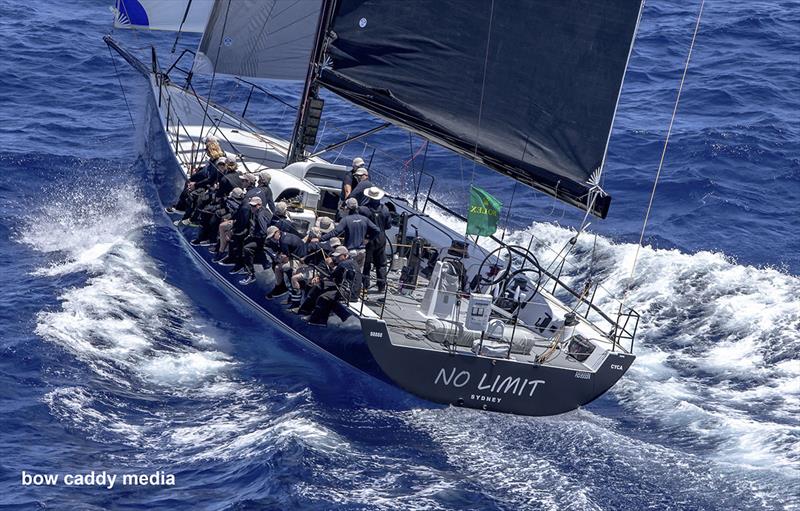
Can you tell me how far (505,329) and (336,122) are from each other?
13540mm

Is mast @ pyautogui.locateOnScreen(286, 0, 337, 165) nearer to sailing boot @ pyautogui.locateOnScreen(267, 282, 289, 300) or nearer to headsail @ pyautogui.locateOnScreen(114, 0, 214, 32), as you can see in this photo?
sailing boot @ pyautogui.locateOnScreen(267, 282, 289, 300)

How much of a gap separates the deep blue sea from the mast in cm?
298

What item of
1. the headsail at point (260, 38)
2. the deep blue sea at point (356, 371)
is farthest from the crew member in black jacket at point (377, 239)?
the headsail at point (260, 38)

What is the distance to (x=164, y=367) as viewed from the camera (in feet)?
58.1

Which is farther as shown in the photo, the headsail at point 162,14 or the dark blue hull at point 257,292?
the headsail at point 162,14

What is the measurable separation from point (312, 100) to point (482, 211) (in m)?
4.66

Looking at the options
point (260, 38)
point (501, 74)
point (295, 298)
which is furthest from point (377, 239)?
point (260, 38)

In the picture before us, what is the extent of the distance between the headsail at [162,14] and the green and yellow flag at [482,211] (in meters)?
8.84

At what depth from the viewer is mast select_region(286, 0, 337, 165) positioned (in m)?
19.7

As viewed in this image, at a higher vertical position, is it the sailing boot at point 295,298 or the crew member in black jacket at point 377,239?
the crew member in black jacket at point 377,239

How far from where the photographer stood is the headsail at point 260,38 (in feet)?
73.3

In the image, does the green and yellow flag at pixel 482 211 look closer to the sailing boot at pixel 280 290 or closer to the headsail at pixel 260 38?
the sailing boot at pixel 280 290

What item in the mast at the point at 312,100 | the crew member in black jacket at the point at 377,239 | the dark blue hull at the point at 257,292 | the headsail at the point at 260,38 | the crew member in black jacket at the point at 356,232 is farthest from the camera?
the headsail at the point at 260,38

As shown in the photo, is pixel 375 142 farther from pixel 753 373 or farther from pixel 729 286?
pixel 753 373
